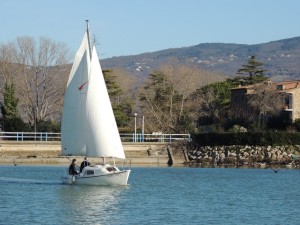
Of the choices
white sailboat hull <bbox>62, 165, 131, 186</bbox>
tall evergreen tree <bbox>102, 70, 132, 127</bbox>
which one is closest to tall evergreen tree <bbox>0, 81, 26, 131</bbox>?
tall evergreen tree <bbox>102, 70, 132, 127</bbox>

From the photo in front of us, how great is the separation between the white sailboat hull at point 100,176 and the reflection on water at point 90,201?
1.00 feet

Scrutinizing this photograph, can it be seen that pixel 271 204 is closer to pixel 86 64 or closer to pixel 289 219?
pixel 289 219

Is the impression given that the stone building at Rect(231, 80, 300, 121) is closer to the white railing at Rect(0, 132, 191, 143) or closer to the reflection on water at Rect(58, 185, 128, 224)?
the white railing at Rect(0, 132, 191, 143)

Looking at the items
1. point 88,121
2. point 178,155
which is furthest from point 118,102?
point 88,121

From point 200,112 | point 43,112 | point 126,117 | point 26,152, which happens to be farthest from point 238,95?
point 26,152

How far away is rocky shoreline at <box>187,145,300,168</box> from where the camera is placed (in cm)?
7469

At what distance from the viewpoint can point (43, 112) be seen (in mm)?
92562

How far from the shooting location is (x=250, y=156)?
2963 inches

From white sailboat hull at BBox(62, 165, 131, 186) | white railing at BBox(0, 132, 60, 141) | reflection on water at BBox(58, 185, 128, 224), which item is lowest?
reflection on water at BBox(58, 185, 128, 224)

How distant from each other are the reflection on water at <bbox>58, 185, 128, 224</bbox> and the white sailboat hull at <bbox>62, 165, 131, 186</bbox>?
30 cm

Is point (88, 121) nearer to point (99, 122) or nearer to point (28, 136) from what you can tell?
point (99, 122)

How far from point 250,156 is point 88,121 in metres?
30.0

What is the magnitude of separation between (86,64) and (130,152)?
27.4 metres

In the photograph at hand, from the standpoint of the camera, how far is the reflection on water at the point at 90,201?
1359 inches
